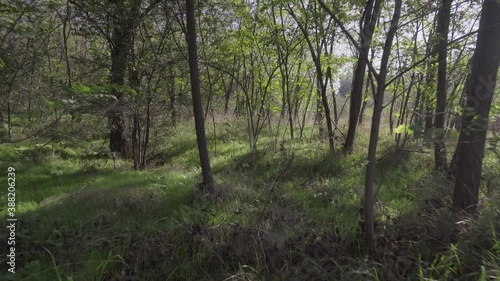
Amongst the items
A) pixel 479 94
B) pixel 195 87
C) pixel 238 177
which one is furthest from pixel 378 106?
pixel 238 177

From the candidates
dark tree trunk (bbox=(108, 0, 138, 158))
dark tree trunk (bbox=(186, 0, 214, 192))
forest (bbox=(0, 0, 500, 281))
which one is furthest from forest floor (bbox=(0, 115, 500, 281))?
dark tree trunk (bbox=(108, 0, 138, 158))

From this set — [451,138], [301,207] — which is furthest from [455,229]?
[301,207]

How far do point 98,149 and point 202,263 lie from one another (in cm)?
582

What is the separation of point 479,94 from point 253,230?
Answer: 2430mm

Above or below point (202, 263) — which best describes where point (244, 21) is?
above

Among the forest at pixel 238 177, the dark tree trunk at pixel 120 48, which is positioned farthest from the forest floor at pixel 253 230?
the dark tree trunk at pixel 120 48

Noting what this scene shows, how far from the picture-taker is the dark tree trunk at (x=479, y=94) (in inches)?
114

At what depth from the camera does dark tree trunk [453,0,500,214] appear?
2.90 metres

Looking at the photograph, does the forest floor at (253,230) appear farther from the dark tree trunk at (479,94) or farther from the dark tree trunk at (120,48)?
the dark tree trunk at (120,48)

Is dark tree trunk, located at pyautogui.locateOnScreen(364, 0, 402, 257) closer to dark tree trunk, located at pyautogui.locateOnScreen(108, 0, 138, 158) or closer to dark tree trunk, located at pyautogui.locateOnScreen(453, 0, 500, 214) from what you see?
dark tree trunk, located at pyautogui.locateOnScreen(453, 0, 500, 214)

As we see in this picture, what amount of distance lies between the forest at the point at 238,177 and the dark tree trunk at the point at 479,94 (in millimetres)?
13

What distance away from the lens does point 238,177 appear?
5.73 m

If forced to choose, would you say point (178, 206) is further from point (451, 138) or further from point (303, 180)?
point (451, 138)

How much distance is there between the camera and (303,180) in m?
5.44
